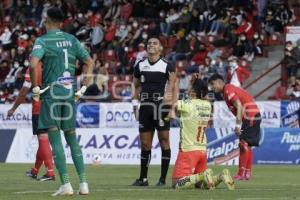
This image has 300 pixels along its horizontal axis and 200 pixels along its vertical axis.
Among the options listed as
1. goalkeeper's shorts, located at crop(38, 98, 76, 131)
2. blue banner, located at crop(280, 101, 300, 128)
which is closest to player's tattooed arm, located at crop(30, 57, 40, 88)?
goalkeeper's shorts, located at crop(38, 98, 76, 131)

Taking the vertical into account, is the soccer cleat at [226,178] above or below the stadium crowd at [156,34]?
below

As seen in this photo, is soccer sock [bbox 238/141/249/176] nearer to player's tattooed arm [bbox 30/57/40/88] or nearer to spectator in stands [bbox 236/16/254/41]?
player's tattooed arm [bbox 30/57/40/88]

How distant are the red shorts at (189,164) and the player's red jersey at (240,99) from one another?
2741 millimetres

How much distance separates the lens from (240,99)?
58.5 feet

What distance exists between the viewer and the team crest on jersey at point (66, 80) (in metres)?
13.0

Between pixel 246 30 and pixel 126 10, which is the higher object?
pixel 126 10

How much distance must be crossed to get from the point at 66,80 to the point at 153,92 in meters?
3.29

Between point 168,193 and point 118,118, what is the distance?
1645 centimetres

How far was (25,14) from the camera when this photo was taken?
41.3m

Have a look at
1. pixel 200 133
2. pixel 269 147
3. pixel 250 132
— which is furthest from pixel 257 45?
pixel 200 133

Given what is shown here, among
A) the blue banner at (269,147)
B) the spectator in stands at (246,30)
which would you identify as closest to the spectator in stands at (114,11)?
the spectator in stands at (246,30)

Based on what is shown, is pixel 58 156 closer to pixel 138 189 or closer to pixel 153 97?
pixel 138 189

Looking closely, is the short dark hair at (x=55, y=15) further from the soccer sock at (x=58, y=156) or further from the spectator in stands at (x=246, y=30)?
the spectator in stands at (x=246, y=30)

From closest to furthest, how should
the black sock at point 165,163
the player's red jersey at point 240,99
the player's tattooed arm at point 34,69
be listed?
1. the player's tattooed arm at point 34,69
2. the black sock at point 165,163
3. the player's red jersey at point 240,99
